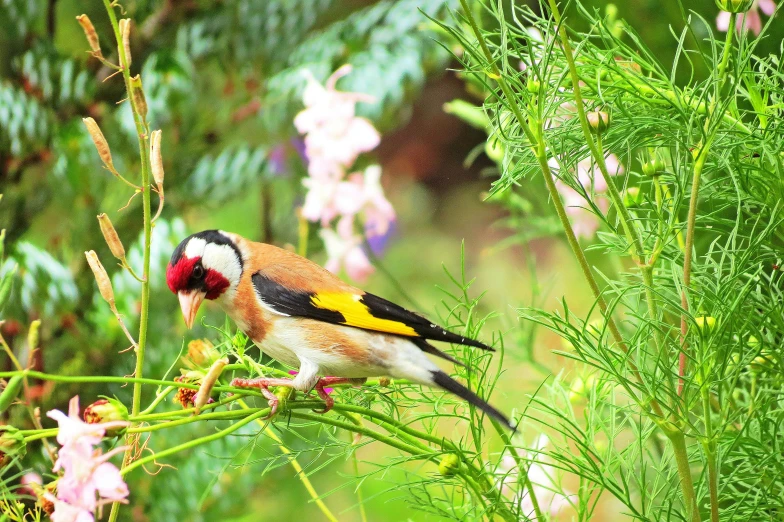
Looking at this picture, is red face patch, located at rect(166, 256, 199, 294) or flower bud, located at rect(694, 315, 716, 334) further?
red face patch, located at rect(166, 256, 199, 294)

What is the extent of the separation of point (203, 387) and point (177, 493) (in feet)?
2.20

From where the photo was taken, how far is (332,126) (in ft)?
2.97

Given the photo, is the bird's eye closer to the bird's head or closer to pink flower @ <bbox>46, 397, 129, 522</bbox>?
the bird's head

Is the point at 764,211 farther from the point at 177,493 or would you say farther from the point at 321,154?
the point at 177,493

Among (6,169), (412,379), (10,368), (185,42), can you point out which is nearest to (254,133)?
(185,42)

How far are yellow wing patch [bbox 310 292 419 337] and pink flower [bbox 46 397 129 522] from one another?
0.27m

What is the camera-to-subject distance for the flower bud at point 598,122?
489 mm

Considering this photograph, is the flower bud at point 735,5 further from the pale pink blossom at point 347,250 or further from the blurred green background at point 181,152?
the pale pink blossom at point 347,250

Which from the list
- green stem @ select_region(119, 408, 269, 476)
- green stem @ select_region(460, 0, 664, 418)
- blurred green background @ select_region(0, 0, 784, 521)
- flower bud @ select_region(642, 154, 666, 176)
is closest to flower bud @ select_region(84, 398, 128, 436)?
green stem @ select_region(119, 408, 269, 476)

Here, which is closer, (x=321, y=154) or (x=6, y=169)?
(x=321, y=154)

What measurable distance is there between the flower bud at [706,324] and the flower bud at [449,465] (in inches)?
6.2

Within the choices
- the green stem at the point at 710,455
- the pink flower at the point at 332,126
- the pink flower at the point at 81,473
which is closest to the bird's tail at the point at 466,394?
the green stem at the point at 710,455

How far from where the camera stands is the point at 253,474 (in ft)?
3.38

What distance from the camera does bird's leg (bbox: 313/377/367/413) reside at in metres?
0.52
